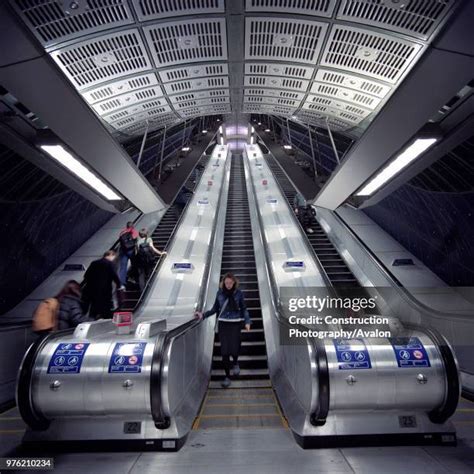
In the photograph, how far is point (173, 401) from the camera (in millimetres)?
3938

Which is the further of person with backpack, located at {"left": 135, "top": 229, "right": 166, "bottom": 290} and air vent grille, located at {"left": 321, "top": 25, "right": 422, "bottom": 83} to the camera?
person with backpack, located at {"left": 135, "top": 229, "right": 166, "bottom": 290}

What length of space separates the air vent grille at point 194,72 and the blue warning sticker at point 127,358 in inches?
118

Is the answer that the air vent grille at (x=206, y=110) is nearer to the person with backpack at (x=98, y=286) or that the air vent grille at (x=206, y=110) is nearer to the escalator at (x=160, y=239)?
the person with backpack at (x=98, y=286)

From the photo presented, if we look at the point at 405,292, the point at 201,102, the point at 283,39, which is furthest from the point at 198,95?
the point at 405,292

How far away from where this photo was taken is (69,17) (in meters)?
3.13

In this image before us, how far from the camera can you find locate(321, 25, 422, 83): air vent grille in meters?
3.49

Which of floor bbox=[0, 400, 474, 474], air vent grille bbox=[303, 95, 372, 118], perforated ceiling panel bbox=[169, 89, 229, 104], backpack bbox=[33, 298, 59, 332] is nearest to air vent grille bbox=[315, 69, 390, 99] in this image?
air vent grille bbox=[303, 95, 372, 118]

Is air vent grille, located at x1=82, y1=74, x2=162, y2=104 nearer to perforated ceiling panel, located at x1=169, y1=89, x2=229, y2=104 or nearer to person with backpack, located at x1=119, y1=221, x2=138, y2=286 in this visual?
perforated ceiling panel, located at x1=169, y1=89, x2=229, y2=104

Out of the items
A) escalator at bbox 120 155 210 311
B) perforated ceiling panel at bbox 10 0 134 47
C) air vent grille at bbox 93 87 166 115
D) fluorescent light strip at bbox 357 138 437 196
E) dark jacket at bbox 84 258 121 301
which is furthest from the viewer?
escalator at bbox 120 155 210 311

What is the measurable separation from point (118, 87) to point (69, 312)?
9.32 ft

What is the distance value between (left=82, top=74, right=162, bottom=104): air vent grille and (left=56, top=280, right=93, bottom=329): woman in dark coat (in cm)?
233

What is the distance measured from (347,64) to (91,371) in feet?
13.5

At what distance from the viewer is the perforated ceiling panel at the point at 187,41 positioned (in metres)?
3.53

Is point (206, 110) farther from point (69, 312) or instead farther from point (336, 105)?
point (69, 312)
